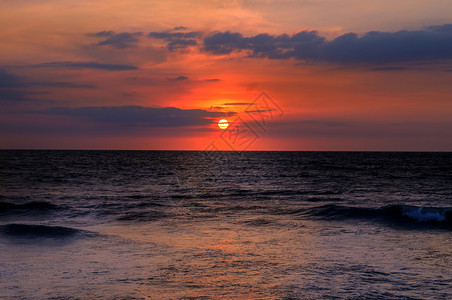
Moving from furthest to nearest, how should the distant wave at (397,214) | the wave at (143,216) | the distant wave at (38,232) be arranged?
the wave at (143,216)
the distant wave at (397,214)
the distant wave at (38,232)

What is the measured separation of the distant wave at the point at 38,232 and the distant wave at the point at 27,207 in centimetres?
834

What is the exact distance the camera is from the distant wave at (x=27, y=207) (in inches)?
1096

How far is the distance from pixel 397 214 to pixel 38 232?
19.5 metres

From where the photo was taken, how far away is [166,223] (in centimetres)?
2211

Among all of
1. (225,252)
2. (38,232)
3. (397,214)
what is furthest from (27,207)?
(397,214)

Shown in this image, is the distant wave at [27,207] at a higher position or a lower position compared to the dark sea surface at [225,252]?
lower

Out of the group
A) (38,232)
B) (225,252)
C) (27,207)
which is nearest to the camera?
(225,252)

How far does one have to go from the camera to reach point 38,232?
61.1 feet

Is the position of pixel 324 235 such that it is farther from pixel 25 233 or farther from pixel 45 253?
pixel 25 233

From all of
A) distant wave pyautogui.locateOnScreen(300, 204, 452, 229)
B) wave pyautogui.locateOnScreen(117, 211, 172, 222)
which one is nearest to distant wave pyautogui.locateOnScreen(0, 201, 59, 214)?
wave pyautogui.locateOnScreen(117, 211, 172, 222)

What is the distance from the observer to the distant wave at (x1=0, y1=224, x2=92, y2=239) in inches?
706

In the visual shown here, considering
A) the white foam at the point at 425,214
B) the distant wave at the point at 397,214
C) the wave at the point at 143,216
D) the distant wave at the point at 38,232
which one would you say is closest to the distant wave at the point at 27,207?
the wave at the point at 143,216

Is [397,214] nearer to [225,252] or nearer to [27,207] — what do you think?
[225,252]

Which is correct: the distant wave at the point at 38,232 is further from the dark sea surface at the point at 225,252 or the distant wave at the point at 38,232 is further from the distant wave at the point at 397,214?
the distant wave at the point at 397,214
